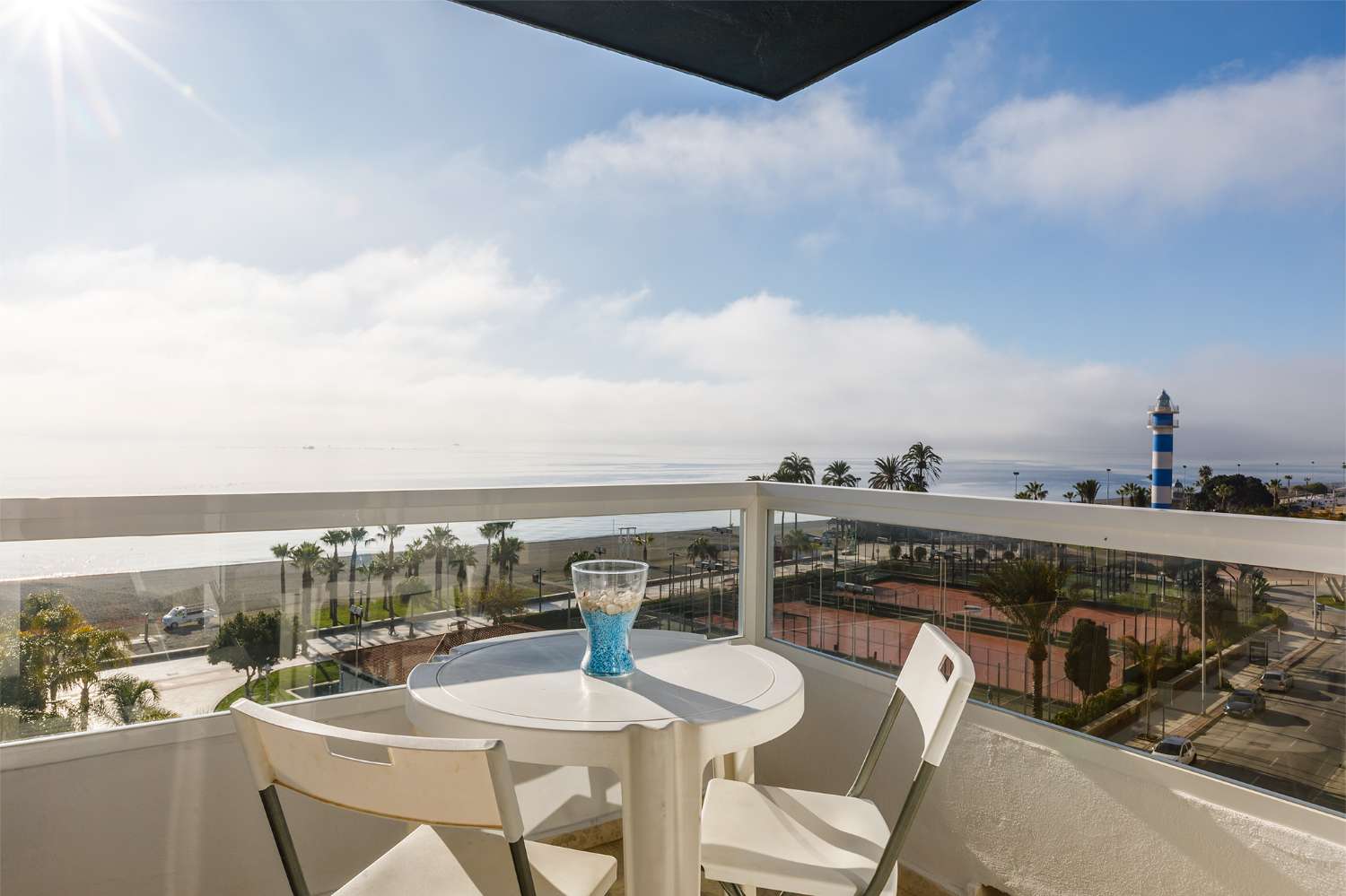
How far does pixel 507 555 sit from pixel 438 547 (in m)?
0.26

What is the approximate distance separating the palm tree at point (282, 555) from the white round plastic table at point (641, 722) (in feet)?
2.76

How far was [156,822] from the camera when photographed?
2.07 meters

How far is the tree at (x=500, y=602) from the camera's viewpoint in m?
2.69

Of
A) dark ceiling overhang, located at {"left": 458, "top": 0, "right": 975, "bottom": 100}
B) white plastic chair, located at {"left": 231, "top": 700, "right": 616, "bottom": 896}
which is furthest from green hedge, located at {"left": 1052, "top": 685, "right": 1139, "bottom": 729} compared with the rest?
dark ceiling overhang, located at {"left": 458, "top": 0, "right": 975, "bottom": 100}

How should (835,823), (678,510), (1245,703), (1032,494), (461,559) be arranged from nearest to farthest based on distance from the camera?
1. (835,823)
2. (1245,703)
3. (461,559)
4. (678,510)
5. (1032,494)

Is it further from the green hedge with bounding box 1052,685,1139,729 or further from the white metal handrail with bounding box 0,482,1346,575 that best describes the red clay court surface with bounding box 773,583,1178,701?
the white metal handrail with bounding box 0,482,1346,575

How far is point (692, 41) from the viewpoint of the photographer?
195cm

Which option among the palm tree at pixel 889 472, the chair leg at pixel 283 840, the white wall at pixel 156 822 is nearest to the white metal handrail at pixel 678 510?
the white wall at pixel 156 822

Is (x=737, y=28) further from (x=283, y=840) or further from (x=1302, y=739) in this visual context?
(x=1302, y=739)

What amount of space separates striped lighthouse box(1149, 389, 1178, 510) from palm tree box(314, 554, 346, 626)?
4034mm

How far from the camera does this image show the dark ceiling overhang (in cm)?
180

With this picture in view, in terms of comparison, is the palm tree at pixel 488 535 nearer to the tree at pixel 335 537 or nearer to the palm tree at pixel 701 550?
the tree at pixel 335 537

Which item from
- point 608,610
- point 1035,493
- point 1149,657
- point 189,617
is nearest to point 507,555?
point 189,617

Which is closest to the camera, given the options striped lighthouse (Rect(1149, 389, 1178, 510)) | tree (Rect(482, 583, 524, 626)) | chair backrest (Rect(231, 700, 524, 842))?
chair backrest (Rect(231, 700, 524, 842))
